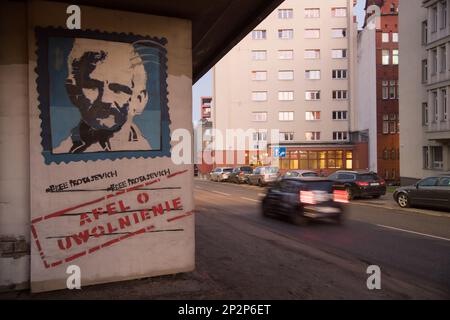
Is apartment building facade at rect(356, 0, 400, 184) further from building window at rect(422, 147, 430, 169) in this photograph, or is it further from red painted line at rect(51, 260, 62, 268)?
red painted line at rect(51, 260, 62, 268)

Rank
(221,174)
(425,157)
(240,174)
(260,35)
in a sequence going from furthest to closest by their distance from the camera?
(260,35) < (221,174) < (240,174) < (425,157)

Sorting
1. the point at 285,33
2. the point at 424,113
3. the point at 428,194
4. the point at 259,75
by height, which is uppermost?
the point at 285,33

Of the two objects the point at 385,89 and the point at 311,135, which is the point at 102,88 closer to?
the point at 385,89

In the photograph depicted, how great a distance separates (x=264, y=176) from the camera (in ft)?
115

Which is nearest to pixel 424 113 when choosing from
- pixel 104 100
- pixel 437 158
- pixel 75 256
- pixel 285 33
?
pixel 437 158

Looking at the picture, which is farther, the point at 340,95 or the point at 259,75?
the point at 259,75

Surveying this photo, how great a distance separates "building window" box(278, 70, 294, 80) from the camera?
60188mm

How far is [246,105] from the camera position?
60.6 m

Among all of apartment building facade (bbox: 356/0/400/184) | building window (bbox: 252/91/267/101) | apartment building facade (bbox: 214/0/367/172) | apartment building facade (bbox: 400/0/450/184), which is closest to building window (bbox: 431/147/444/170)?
apartment building facade (bbox: 400/0/450/184)

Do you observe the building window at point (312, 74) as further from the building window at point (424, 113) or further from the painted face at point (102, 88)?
the painted face at point (102, 88)

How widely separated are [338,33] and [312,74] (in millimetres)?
6552
